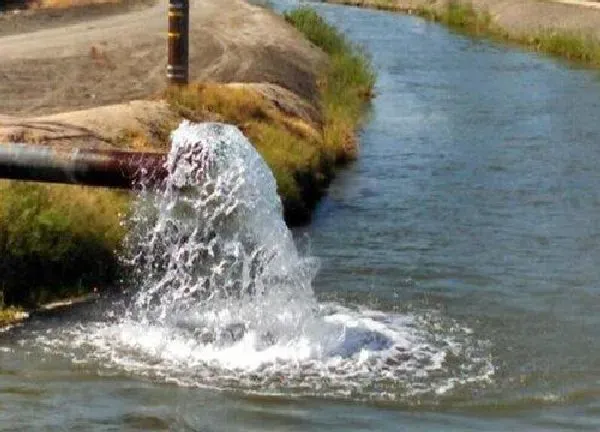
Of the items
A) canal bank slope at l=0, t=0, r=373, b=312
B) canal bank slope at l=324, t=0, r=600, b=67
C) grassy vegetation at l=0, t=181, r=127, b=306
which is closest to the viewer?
grassy vegetation at l=0, t=181, r=127, b=306

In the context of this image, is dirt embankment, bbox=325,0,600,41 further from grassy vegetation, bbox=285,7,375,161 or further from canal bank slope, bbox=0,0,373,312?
canal bank slope, bbox=0,0,373,312

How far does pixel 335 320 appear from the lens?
43.5ft

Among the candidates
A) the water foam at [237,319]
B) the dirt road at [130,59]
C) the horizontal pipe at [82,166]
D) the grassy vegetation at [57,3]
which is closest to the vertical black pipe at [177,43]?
the dirt road at [130,59]

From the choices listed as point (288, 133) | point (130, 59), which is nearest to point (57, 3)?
point (130, 59)

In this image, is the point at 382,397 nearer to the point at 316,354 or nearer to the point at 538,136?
the point at 316,354

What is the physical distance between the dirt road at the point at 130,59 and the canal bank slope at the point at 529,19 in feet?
32.1

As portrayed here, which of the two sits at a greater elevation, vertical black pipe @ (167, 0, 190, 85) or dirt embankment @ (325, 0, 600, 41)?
vertical black pipe @ (167, 0, 190, 85)

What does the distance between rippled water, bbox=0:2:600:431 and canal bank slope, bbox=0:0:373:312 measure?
1.77 ft

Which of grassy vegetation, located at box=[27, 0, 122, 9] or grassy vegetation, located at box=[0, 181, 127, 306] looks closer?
grassy vegetation, located at box=[0, 181, 127, 306]

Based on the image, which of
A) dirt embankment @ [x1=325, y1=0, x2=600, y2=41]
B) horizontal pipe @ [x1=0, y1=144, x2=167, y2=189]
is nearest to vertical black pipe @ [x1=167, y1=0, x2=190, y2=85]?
A: horizontal pipe @ [x1=0, y1=144, x2=167, y2=189]

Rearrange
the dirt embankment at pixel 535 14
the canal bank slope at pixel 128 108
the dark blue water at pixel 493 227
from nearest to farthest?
1. the dark blue water at pixel 493 227
2. the canal bank slope at pixel 128 108
3. the dirt embankment at pixel 535 14

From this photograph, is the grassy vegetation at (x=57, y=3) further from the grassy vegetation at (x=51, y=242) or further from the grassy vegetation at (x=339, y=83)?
the grassy vegetation at (x=51, y=242)

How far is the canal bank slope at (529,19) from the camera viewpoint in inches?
1660

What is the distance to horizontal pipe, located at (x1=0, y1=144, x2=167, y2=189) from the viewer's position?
13.0 metres
